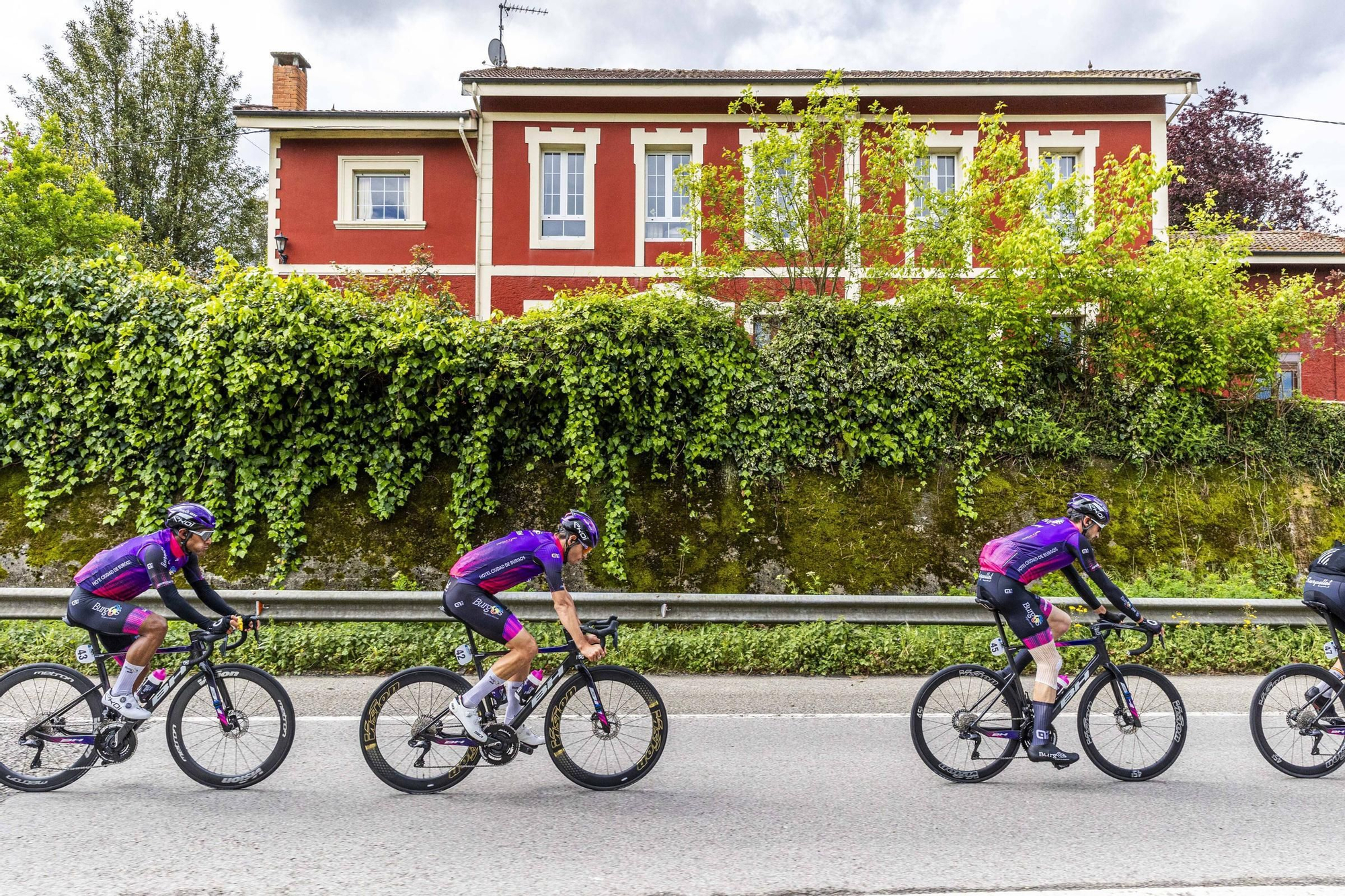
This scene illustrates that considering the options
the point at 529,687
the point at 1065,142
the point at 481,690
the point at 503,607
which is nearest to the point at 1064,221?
the point at 1065,142

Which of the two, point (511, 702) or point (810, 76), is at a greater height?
point (810, 76)

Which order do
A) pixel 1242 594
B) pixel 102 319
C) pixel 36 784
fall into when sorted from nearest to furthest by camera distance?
pixel 36 784, pixel 1242 594, pixel 102 319

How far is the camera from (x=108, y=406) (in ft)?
33.9

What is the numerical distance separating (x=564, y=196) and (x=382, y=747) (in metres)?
16.5

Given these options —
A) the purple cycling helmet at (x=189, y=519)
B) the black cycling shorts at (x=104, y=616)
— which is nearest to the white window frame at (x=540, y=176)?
the purple cycling helmet at (x=189, y=519)

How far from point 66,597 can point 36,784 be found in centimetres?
426

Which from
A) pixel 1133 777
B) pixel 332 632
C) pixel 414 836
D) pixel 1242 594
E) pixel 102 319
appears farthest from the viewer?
pixel 102 319

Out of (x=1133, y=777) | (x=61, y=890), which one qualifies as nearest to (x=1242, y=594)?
(x=1133, y=777)

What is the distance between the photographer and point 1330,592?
5.40 metres

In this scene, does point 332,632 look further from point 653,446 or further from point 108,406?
point 108,406

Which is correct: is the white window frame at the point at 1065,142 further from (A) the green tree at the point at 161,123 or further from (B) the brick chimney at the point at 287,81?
(A) the green tree at the point at 161,123

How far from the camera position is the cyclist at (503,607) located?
189 inches

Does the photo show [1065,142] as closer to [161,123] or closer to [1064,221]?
[1064,221]

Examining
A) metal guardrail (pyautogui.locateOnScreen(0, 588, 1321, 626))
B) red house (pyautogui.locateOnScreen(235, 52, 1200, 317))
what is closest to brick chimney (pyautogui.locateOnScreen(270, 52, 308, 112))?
red house (pyautogui.locateOnScreen(235, 52, 1200, 317))
